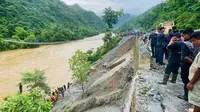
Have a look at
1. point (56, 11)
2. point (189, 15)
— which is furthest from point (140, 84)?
point (56, 11)

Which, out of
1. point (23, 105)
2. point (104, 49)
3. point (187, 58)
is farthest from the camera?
point (104, 49)

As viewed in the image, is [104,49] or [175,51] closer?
[175,51]

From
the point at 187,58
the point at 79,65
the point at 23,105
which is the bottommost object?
the point at 79,65

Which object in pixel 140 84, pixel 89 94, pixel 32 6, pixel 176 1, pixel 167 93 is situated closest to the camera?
pixel 167 93

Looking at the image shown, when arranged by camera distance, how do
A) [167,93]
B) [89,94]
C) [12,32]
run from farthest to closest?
[12,32]
[89,94]
[167,93]

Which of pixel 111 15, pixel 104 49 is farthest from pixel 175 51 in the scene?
pixel 111 15

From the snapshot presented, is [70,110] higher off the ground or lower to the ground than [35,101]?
lower

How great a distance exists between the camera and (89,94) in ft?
44.6

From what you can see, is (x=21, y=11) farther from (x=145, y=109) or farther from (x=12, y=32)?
(x=145, y=109)

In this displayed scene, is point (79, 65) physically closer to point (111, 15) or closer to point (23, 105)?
point (23, 105)

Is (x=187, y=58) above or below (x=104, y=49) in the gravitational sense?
above

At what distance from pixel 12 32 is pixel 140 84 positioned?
202ft

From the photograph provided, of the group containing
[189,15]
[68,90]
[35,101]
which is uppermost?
[189,15]

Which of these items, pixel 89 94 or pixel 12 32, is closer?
pixel 89 94
